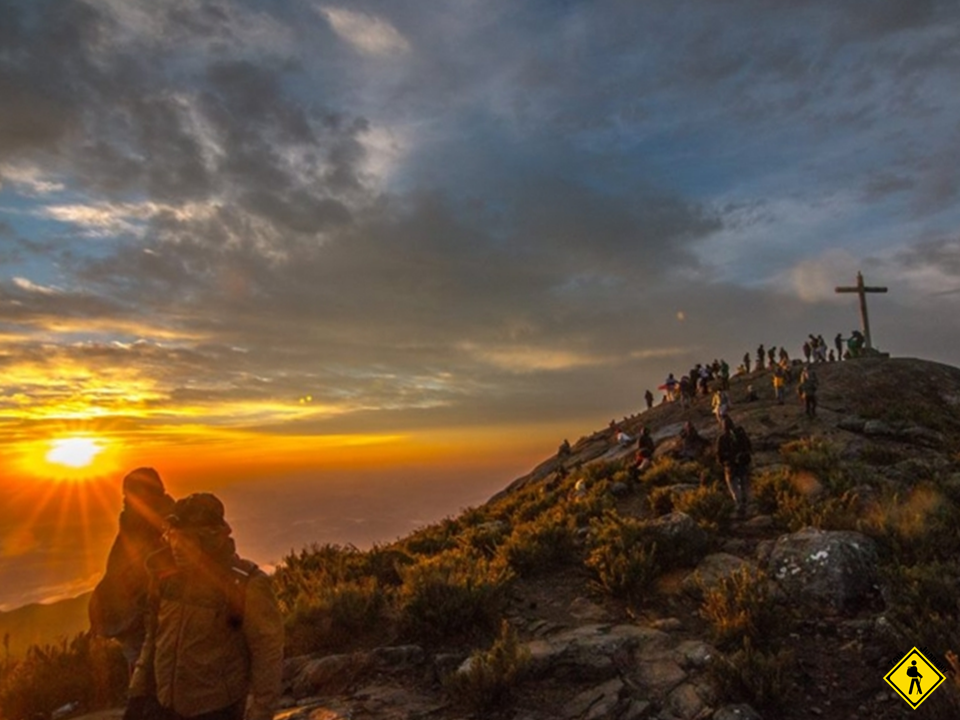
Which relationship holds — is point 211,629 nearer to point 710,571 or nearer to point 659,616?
point 659,616

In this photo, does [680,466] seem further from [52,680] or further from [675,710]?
[52,680]

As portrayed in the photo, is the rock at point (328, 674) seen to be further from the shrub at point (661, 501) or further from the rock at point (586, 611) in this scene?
the shrub at point (661, 501)

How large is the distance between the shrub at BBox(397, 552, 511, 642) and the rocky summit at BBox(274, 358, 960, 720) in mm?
233

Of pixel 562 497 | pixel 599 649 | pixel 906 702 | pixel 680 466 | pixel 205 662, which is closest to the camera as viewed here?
pixel 205 662

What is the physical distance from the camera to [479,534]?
45.5 ft

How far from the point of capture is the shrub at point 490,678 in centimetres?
654

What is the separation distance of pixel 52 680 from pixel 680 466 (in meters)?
17.5

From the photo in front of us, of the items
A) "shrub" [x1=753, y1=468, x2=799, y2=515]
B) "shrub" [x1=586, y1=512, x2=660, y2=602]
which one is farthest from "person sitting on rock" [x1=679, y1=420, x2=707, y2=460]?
"shrub" [x1=586, y1=512, x2=660, y2=602]

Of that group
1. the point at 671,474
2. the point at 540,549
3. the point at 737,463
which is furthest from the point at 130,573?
the point at 671,474

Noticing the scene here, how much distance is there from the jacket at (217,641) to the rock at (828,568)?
796 cm

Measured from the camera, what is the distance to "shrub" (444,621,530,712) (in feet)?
21.5

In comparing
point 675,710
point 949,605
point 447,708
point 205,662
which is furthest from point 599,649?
point 205,662

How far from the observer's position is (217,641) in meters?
4.24

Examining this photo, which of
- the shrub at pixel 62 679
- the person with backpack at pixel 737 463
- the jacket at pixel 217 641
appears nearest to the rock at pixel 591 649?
the jacket at pixel 217 641
